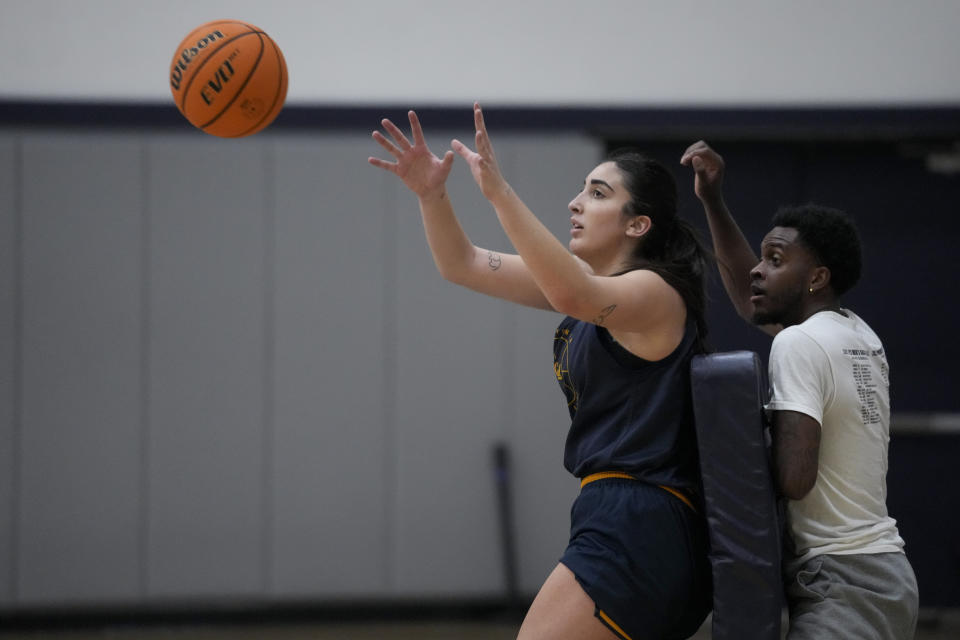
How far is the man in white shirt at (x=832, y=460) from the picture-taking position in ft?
6.05

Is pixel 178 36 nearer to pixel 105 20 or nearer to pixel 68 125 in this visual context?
pixel 105 20

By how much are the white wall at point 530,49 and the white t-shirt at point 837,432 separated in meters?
2.91

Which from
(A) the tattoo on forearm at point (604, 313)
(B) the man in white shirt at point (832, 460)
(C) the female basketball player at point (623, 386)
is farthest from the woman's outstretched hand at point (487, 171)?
(B) the man in white shirt at point (832, 460)

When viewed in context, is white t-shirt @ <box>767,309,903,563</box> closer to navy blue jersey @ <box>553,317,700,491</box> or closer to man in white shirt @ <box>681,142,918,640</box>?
man in white shirt @ <box>681,142,918,640</box>

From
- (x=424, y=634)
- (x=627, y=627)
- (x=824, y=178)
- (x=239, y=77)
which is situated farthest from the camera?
(x=824, y=178)

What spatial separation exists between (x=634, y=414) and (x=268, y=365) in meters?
3.06

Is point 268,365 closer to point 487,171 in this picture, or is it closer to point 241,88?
point 241,88

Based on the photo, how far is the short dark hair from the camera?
205cm

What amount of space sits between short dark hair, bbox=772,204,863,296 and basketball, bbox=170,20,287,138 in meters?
1.53

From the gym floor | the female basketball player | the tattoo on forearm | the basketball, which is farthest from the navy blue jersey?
the gym floor

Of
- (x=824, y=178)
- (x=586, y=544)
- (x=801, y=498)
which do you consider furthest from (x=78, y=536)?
(x=824, y=178)

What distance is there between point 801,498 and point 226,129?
181cm

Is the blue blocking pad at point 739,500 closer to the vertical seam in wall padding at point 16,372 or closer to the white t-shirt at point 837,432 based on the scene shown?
the white t-shirt at point 837,432

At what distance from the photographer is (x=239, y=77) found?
104 inches
